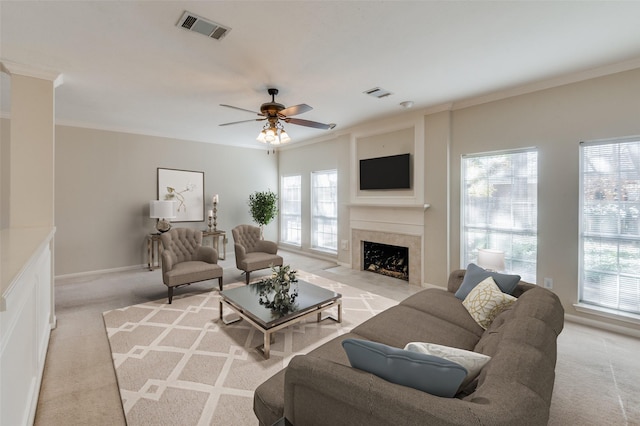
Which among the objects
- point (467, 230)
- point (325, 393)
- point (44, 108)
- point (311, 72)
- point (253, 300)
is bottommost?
point (253, 300)

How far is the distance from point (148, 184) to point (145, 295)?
8.48ft

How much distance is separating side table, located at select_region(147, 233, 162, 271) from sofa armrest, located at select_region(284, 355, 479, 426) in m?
5.18

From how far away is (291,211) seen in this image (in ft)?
24.5

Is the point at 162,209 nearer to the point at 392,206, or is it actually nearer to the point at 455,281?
the point at 392,206

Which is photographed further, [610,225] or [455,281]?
[610,225]

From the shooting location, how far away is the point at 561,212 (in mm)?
3311

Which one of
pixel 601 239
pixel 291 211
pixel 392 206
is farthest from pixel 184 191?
pixel 601 239

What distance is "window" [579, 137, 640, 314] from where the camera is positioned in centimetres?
293

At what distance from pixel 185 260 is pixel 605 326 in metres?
5.37

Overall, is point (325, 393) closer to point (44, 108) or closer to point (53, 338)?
point (53, 338)

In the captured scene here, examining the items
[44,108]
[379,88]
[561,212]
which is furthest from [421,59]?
[44,108]

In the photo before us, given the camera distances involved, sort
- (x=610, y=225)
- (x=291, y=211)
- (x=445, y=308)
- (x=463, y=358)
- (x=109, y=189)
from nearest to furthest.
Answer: (x=463, y=358) → (x=445, y=308) → (x=610, y=225) → (x=109, y=189) → (x=291, y=211)

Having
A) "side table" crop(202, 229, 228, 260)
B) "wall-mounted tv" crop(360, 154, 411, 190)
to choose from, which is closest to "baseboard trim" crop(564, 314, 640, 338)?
"wall-mounted tv" crop(360, 154, 411, 190)

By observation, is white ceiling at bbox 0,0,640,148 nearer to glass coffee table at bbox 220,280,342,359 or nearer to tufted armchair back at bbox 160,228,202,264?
tufted armchair back at bbox 160,228,202,264
